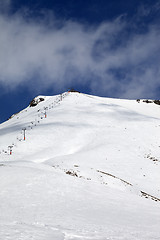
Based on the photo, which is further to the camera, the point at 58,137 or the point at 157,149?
the point at 58,137

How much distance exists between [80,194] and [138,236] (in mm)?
6143

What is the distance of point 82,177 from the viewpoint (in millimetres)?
18000

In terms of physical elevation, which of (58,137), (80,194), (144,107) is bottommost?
(80,194)

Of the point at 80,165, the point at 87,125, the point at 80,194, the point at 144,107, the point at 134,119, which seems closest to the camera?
the point at 80,194

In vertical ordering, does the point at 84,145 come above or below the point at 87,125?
below

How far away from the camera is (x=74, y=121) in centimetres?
4441

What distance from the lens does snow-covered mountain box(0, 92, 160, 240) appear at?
5.63m

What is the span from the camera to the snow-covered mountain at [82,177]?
563cm

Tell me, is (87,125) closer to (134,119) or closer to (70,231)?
(134,119)

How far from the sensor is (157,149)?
32062 millimetres

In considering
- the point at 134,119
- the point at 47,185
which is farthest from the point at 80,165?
the point at 134,119

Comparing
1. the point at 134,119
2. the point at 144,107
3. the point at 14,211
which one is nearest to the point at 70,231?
the point at 14,211

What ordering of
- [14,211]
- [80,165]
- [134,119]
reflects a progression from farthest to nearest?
[134,119] < [80,165] < [14,211]

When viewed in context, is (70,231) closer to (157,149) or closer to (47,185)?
(47,185)
